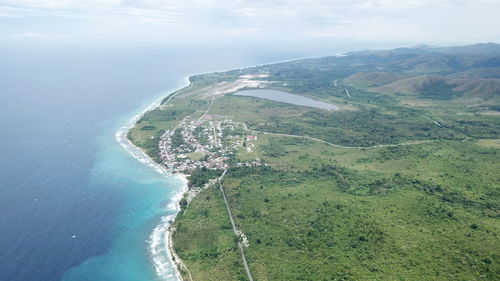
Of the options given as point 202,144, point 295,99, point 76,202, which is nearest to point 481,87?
point 295,99

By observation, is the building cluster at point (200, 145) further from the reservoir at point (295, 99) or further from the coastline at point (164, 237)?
the reservoir at point (295, 99)

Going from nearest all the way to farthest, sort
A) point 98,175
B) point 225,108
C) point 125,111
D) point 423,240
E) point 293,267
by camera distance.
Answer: point 293,267 → point 423,240 → point 98,175 → point 125,111 → point 225,108

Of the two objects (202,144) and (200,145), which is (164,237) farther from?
(202,144)

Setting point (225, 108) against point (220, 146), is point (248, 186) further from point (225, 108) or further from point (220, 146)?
point (225, 108)

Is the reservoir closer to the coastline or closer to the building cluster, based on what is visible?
the building cluster

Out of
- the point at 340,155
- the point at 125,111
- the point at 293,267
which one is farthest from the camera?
the point at 125,111

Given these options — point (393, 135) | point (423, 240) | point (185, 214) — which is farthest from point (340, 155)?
point (185, 214)

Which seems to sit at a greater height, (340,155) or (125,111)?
(125,111)
